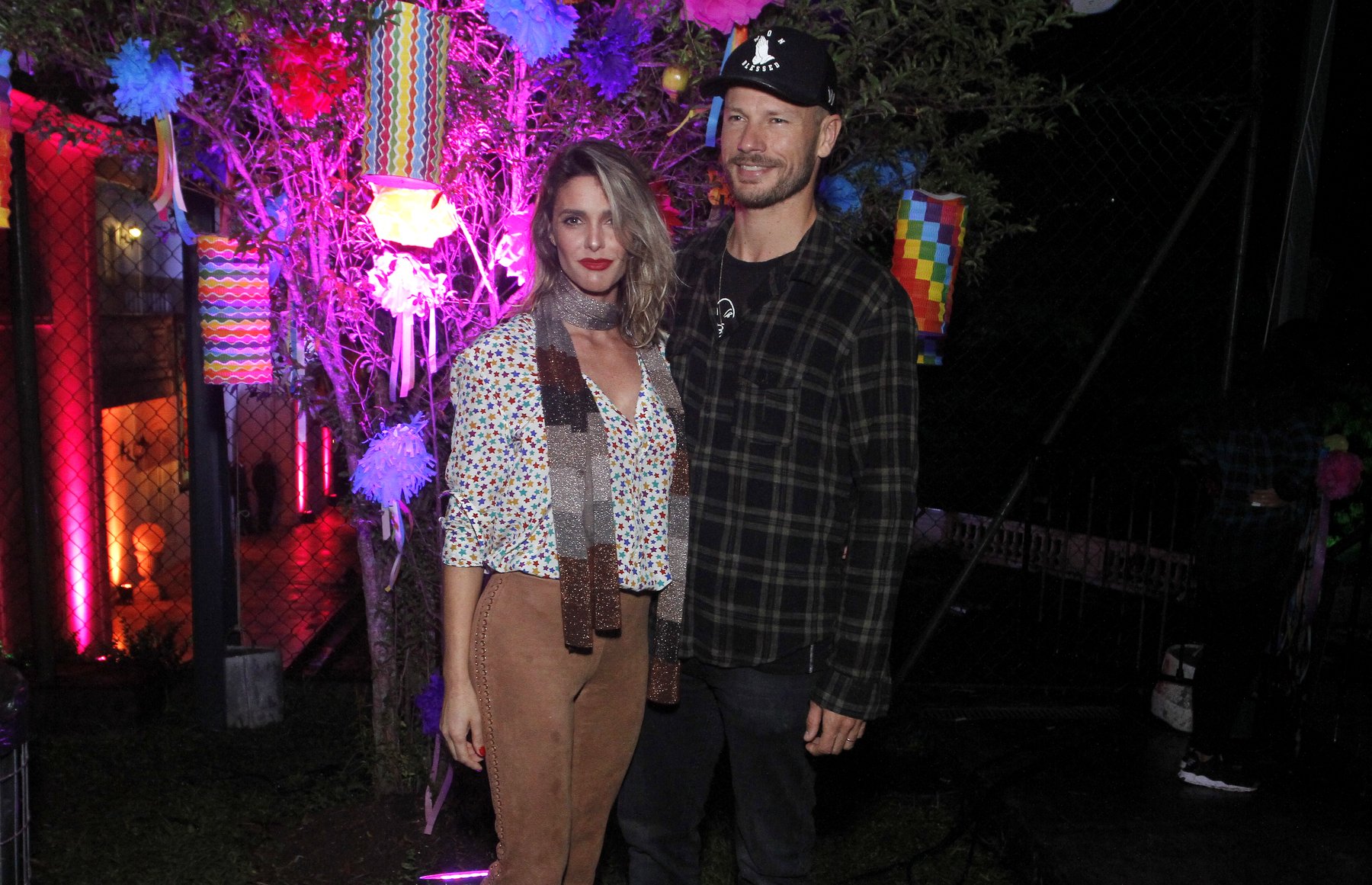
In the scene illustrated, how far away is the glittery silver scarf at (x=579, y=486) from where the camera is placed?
81.0 inches

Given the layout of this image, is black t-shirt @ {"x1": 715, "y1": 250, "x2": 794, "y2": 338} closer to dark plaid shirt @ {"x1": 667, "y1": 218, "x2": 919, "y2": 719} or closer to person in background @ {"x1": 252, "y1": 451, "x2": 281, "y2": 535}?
dark plaid shirt @ {"x1": 667, "y1": 218, "x2": 919, "y2": 719}

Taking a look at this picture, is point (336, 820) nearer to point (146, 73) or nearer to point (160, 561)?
point (146, 73)

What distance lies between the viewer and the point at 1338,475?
406cm

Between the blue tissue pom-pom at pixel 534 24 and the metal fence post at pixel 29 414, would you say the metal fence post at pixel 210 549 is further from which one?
the blue tissue pom-pom at pixel 534 24

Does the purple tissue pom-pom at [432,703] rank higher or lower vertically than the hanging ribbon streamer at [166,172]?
lower

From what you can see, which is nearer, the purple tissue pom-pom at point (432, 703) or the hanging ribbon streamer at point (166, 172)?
the hanging ribbon streamer at point (166, 172)

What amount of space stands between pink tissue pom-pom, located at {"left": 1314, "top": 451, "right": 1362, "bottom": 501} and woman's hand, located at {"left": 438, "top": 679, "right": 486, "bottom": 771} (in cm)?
342

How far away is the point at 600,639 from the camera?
85.2 inches

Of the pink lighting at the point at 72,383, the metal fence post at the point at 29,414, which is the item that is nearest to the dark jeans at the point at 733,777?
the metal fence post at the point at 29,414

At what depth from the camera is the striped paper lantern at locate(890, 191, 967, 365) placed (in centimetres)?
327

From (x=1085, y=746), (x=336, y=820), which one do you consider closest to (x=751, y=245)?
(x=336, y=820)

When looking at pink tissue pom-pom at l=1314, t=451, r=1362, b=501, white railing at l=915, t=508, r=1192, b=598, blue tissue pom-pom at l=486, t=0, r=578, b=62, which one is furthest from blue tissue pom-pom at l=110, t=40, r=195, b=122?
white railing at l=915, t=508, r=1192, b=598

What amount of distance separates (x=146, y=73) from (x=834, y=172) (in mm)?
2002

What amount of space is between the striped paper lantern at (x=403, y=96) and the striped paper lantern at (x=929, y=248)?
1.46 m
